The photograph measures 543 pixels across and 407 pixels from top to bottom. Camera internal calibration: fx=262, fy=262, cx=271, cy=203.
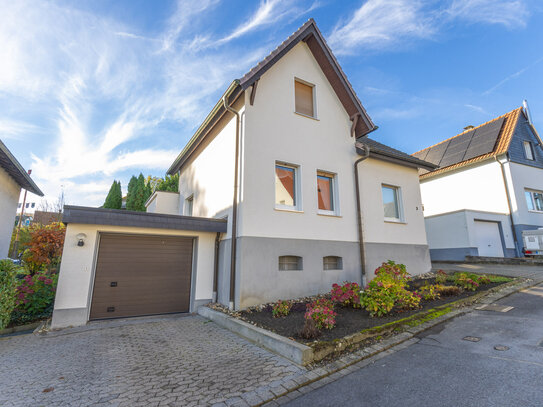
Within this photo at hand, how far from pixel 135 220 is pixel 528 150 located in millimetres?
23263

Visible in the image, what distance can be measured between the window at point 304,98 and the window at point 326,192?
2260mm

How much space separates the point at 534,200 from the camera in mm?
16422

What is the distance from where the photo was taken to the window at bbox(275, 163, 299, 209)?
26.2 ft

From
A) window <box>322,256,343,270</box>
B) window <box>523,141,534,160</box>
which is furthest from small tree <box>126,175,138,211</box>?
window <box>523,141,534,160</box>

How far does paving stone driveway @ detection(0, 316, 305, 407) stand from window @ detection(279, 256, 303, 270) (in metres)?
2.57

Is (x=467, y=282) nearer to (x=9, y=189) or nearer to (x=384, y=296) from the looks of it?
(x=384, y=296)

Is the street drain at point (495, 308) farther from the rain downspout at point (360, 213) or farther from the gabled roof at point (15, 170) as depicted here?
the gabled roof at point (15, 170)

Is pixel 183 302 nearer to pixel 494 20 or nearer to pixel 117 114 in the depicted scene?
pixel 117 114

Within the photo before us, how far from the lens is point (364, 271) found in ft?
28.6

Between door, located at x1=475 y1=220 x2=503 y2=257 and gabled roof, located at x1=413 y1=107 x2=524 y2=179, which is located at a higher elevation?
gabled roof, located at x1=413 y1=107 x2=524 y2=179

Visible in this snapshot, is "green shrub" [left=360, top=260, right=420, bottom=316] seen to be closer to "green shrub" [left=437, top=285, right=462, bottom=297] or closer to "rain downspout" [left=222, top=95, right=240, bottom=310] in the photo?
"green shrub" [left=437, top=285, right=462, bottom=297]

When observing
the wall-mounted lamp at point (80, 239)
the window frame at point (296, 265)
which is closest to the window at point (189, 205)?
the wall-mounted lamp at point (80, 239)

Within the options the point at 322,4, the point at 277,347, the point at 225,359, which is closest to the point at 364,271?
the point at 277,347

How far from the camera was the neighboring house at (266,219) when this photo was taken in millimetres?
6820
